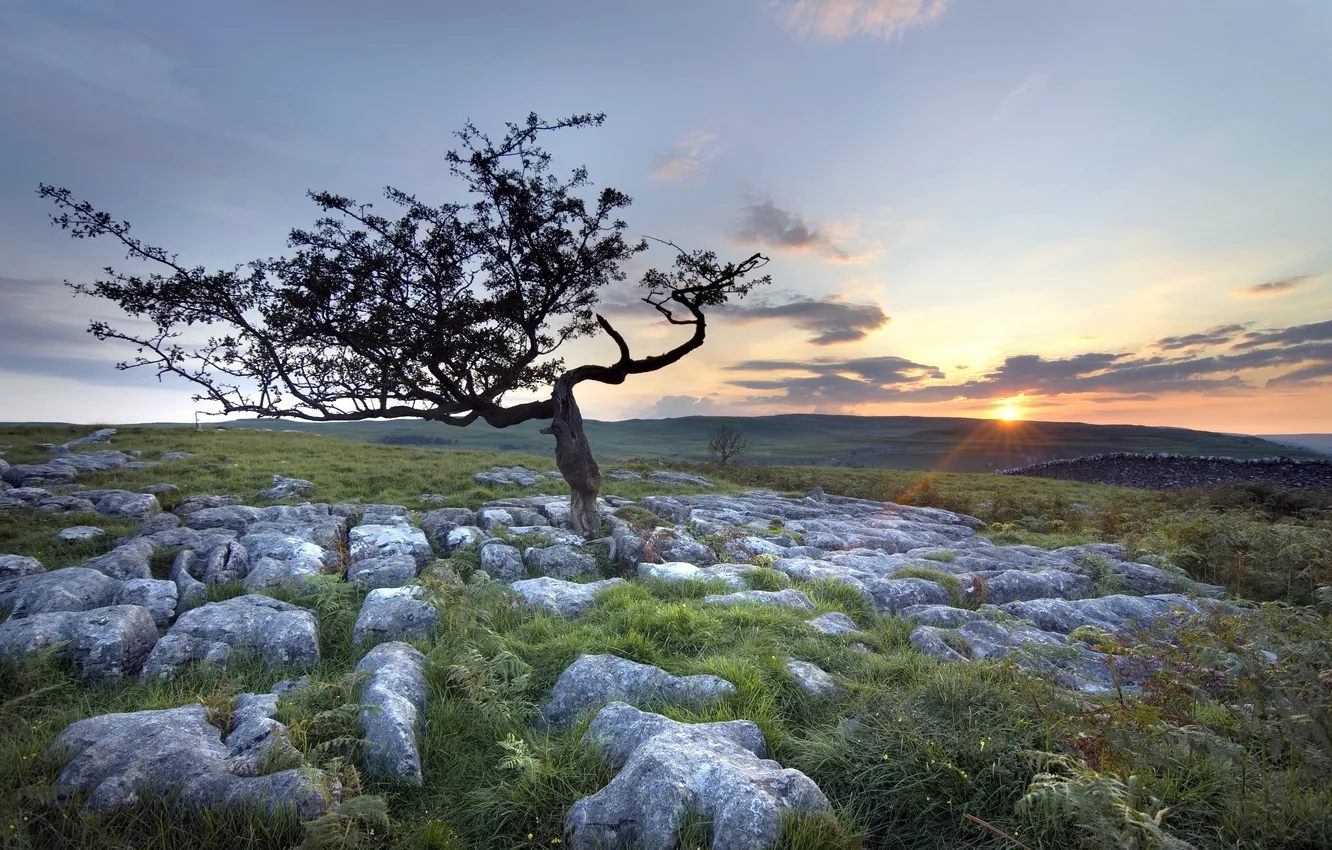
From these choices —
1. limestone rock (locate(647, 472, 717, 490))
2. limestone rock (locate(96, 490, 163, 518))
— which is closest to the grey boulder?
limestone rock (locate(647, 472, 717, 490))

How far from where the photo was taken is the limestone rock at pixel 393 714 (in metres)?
5.59

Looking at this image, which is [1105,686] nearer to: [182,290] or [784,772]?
[784,772]

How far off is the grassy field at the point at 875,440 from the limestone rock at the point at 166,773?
185ft

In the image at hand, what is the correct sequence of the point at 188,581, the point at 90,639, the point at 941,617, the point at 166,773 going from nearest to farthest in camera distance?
1. the point at 166,773
2. the point at 90,639
3. the point at 941,617
4. the point at 188,581

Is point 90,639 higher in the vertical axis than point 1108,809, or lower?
lower

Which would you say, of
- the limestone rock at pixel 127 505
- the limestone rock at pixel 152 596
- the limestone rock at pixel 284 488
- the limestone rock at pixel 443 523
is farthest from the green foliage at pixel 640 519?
the limestone rock at pixel 127 505

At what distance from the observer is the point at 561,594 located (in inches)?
405

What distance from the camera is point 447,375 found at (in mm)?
15648

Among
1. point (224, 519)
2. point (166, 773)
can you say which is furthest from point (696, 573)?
point (224, 519)

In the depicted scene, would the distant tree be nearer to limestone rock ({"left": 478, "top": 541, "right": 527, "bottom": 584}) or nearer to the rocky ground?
the rocky ground

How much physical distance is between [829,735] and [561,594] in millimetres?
5756

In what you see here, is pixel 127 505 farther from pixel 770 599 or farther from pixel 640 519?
pixel 770 599

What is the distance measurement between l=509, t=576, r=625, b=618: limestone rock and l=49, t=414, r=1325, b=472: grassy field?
2031 inches

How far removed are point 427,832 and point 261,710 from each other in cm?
262
